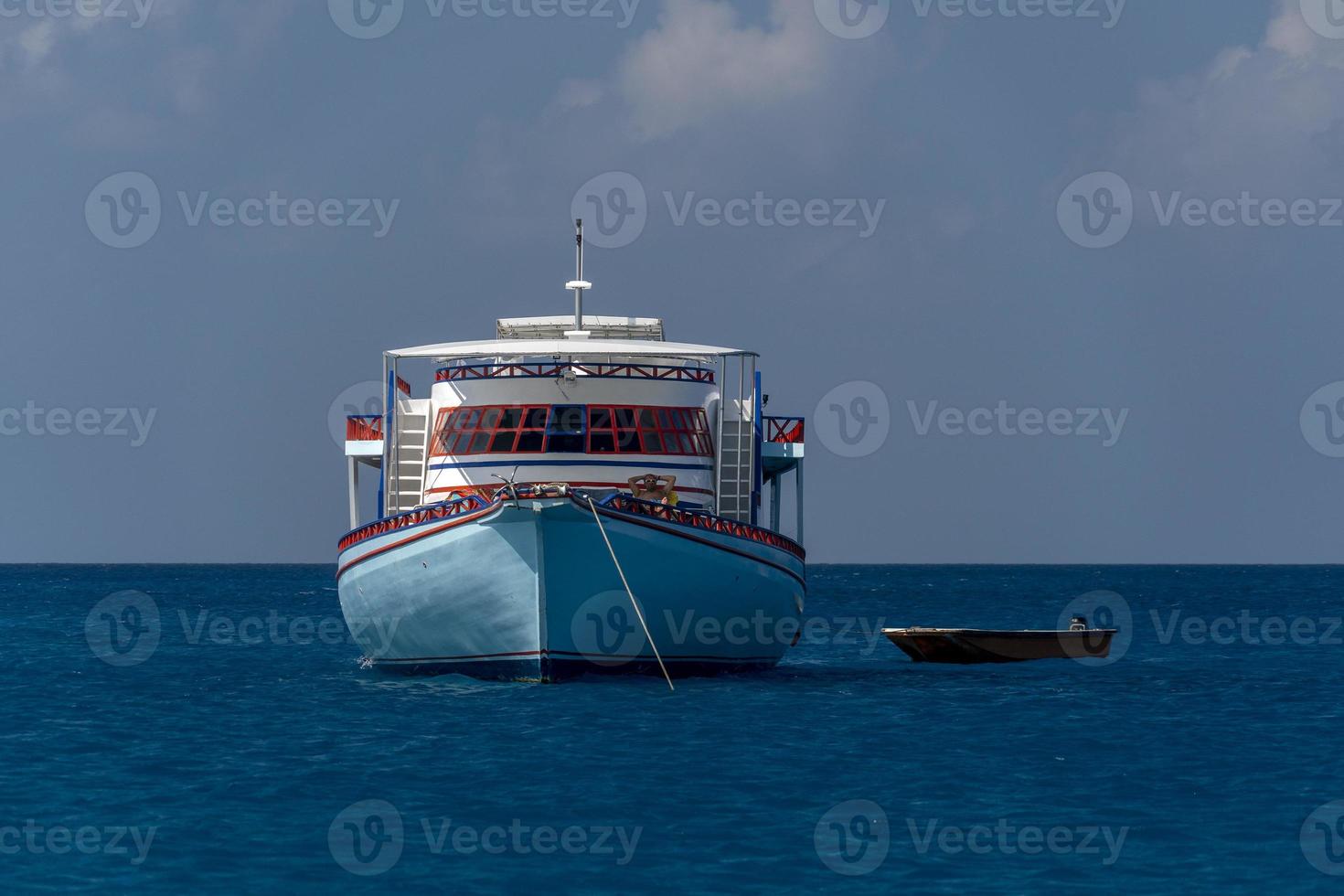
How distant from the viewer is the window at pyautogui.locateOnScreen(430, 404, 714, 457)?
123 feet

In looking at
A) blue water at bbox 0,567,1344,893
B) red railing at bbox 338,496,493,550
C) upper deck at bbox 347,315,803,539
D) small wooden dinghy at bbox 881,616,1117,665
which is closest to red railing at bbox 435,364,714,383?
upper deck at bbox 347,315,803,539

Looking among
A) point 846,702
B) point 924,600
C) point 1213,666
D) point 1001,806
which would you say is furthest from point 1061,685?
point 924,600

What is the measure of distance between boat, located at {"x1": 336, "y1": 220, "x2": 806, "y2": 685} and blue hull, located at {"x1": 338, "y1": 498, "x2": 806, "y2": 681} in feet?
0.13

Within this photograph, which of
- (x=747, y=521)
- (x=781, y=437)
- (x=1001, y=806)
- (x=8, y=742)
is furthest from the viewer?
(x=781, y=437)

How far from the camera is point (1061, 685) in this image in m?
40.8

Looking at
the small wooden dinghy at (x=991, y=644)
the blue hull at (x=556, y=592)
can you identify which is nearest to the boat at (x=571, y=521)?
the blue hull at (x=556, y=592)

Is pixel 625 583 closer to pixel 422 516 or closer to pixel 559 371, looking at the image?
pixel 422 516

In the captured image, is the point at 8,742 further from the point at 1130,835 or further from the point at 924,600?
the point at 924,600

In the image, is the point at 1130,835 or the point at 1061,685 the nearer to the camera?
the point at 1130,835

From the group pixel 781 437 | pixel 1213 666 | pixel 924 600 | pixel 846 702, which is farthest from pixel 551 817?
pixel 924 600

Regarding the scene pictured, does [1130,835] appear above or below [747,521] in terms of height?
below

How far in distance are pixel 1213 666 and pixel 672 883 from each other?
34348 mm

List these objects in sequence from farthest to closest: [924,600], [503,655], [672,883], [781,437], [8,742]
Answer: [924,600] → [781,437] → [503,655] → [8,742] → [672,883]

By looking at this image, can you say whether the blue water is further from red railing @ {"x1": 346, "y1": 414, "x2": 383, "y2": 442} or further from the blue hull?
red railing @ {"x1": 346, "y1": 414, "x2": 383, "y2": 442}
